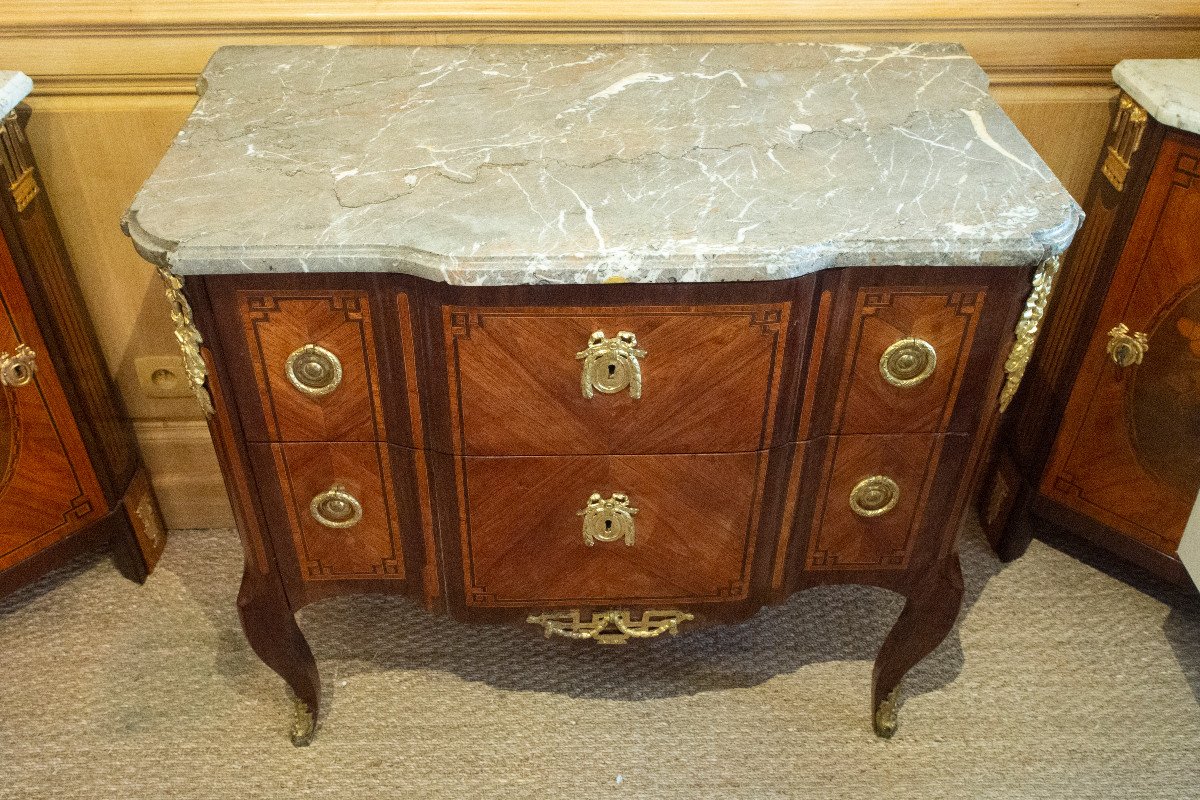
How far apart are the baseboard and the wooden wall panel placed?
329 millimetres

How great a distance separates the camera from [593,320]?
1015 millimetres

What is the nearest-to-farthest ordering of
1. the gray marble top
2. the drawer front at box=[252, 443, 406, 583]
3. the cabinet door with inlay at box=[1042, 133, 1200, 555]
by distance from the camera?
the gray marble top < the drawer front at box=[252, 443, 406, 583] < the cabinet door with inlay at box=[1042, 133, 1200, 555]

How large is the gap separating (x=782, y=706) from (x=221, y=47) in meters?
1.17

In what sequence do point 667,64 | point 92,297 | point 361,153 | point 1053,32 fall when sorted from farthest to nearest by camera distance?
point 92,297
point 1053,32
point 667,64
point 361,153

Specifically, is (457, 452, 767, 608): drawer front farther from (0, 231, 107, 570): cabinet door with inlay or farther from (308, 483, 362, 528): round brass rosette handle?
(0, 231, 107, 570): cabinet door with inlay

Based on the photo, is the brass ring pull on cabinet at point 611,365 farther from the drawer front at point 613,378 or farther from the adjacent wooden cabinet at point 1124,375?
the adjacent wooden cabinet at point 1124,375

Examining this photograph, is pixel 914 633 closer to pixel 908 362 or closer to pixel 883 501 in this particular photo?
pixel 883 501

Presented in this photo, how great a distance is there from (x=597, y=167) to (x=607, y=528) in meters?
0.40

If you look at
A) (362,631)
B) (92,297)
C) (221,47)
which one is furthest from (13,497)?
(221,47)

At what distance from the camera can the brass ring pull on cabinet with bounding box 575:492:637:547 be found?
1.16 meters

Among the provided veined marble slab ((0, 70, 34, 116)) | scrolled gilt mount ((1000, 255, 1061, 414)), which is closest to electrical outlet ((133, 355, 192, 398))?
veined marble slab ((0, 70, 34, 116))

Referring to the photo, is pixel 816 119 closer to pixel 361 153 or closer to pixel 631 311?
pixel 631 311

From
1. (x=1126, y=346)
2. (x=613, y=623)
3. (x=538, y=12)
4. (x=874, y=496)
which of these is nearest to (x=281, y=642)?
(x=613, y=623)

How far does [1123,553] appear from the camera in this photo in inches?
63.3
